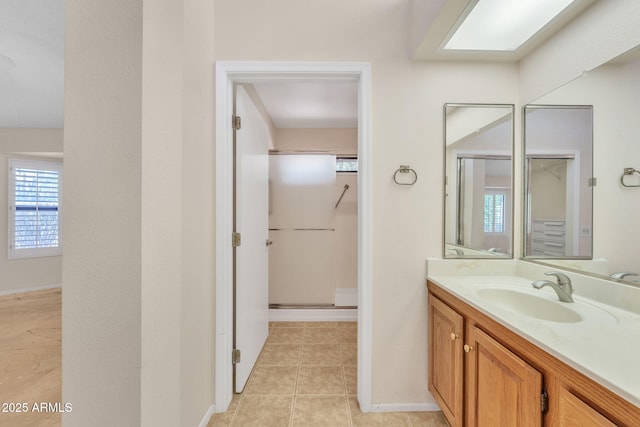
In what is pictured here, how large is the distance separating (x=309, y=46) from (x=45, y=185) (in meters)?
5.19

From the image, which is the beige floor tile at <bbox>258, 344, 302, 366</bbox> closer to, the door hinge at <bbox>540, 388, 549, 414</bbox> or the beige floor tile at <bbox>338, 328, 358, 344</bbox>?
the beige floor tile at <bbox>338, 328, 358, 344</bbox>

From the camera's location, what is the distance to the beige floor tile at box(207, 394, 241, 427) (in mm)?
1479

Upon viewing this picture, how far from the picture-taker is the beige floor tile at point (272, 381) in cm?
175

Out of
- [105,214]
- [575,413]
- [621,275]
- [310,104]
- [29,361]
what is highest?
[310,104]

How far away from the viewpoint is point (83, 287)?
83cm

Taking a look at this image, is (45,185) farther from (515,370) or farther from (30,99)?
(515,370)

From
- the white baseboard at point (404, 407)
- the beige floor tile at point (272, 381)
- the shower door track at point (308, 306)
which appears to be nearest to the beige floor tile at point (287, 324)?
the shower door track at point (308, 306)

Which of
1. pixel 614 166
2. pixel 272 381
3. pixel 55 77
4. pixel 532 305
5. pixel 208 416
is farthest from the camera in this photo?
pixel 55 77

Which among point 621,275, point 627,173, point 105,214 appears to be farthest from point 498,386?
point 105,214

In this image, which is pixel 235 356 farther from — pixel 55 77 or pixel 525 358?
pixel 55 77

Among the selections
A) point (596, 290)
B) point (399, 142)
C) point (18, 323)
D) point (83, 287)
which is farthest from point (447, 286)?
point (18, 323)

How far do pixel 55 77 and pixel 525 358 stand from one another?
3.96m

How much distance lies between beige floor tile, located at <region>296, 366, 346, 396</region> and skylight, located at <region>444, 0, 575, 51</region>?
225 centimetres

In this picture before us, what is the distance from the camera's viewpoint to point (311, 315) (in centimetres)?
298
